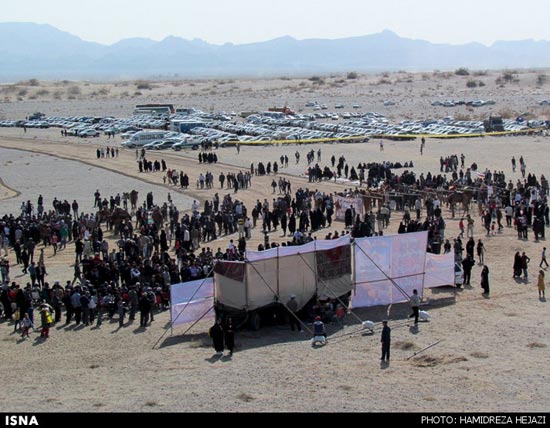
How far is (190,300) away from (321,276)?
3.07 metres

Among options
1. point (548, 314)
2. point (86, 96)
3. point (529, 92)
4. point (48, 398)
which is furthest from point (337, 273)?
point (86, 96)

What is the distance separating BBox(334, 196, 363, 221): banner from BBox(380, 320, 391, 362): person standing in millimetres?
14782

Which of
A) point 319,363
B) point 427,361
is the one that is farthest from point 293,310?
point 427,361

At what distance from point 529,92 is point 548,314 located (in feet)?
335

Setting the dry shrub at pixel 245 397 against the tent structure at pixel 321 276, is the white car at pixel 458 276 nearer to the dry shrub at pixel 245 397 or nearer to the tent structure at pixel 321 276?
the tent structure at pixel 321 276

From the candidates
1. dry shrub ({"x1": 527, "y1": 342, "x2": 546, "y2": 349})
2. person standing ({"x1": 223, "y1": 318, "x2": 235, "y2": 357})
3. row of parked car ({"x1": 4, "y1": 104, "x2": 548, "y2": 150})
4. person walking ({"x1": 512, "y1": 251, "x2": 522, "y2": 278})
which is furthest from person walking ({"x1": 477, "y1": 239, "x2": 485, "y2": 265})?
row of parked car ({"x1": 4, "y1": 104, "x2": 548, "y2": 150})

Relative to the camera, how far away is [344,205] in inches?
1282

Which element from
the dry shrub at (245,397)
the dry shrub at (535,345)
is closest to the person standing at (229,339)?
the dry shrub at (245,397)

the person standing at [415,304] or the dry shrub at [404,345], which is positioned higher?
the person standing at [415,304]

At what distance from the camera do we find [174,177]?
1743 inches

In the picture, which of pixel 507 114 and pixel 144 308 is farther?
pixel 507 114

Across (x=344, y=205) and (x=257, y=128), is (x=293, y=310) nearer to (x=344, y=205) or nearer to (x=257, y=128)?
(x=344, y=205)

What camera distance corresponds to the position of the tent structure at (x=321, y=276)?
1945 cm

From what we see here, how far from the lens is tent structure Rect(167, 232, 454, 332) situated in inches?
766
